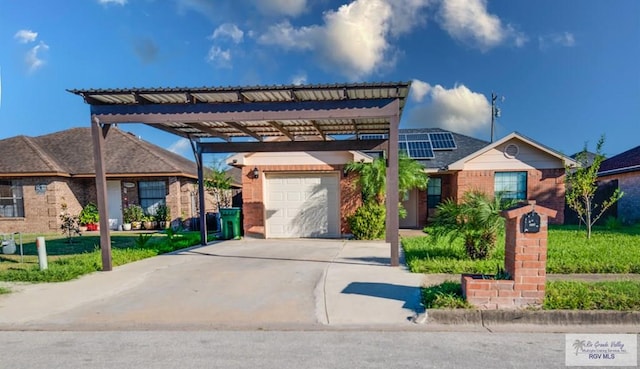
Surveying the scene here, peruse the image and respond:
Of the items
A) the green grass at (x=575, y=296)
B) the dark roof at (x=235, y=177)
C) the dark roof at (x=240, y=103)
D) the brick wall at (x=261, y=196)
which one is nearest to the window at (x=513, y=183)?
the brick wall at (x=261, y=196)

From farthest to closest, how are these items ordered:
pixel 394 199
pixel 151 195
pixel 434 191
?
pixel 151 195, pixel 434 191, pixel 394 199

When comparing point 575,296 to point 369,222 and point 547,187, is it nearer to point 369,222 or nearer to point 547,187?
point 369,222

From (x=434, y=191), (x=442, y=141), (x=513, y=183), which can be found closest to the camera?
(x=513, y=183)

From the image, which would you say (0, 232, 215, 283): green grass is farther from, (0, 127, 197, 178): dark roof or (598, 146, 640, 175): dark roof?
(598, 146, 640, 175): dark roof

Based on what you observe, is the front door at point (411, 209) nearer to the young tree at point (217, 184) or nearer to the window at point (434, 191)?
the window at point (434, 191)

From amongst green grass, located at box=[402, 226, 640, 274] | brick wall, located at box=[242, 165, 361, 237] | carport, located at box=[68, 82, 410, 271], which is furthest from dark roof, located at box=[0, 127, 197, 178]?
green grass, located at box=[402, 226, 640, 274]

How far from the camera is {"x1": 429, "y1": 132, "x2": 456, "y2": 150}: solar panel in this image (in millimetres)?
15820

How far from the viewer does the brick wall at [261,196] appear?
39.5 feet

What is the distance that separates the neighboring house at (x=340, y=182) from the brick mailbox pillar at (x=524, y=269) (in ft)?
25.7

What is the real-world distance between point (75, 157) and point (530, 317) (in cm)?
1946

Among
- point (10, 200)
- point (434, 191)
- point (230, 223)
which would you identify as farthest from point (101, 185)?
point (434, 191)

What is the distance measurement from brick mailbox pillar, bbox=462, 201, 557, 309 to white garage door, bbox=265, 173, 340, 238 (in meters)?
8.04

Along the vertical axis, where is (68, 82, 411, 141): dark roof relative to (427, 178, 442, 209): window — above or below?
above

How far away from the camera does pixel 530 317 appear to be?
408 centimetres
